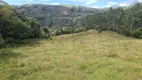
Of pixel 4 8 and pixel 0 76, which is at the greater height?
pixel 4 8

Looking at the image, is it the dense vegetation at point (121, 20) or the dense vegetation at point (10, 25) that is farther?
the dense vegetation at point (121, 20)

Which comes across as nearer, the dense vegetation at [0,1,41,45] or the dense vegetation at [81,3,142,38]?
the dense vegetation at [0,1,41,45]

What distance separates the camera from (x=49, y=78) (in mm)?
14336

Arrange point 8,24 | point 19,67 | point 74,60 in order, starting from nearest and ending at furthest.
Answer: point 19,67, point 74,60, point 8,24

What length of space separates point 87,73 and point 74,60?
15.7ft

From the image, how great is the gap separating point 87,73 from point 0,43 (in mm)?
22007

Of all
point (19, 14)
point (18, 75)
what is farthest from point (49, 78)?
point (19, 14)

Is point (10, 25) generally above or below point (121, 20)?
above

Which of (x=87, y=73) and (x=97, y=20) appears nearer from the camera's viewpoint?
(x=87, y=73)

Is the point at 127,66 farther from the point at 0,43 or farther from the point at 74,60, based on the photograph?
the point at 0,43

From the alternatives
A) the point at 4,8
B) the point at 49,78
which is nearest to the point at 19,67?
the point at 49,78

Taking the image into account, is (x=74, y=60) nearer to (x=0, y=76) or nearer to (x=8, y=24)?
(x=0, y=76)

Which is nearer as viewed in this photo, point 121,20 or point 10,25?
point 10,25

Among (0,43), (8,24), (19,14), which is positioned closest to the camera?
(0,43)
